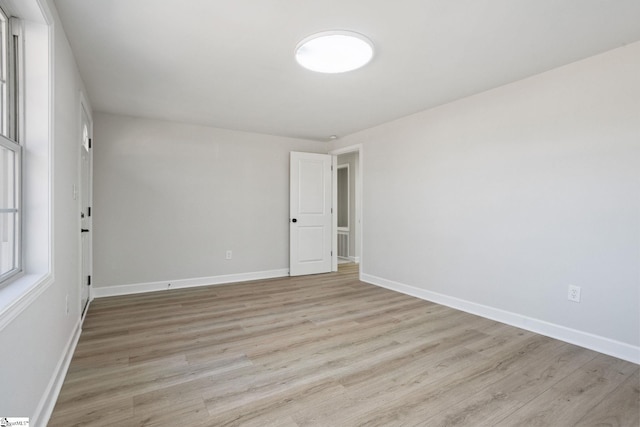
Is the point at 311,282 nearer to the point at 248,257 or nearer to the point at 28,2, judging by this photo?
the point at 248,257

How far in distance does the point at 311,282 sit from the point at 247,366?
2.54 m

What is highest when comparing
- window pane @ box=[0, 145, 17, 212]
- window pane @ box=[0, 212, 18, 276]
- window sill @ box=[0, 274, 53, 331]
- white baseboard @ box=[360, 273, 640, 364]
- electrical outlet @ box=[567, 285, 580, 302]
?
window pane @ box=[0, 145, 17, 212]

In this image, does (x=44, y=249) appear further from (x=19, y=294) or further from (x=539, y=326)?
(x=539, y=326)

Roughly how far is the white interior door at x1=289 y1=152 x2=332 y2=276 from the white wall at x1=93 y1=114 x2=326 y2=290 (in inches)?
6.2

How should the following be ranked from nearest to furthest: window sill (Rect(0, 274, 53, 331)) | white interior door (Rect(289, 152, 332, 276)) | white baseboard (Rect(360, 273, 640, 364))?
window sill (Rect(0, 274, 53, 331)) → white baseboard (Rect(360, 273, 640, 364)) → white interior door (Rect(289, 152, 332, 276))

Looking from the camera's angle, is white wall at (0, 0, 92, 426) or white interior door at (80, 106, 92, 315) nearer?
white wall at (0, 0, 92, 426)

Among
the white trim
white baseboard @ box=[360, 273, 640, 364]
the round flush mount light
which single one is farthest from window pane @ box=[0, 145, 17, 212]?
white baseboard @ box=[360, 273, 640, 364]

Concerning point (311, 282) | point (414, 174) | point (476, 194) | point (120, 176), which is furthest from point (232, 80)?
point (311, 282)

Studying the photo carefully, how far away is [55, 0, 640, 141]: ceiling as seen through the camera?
6.03ft

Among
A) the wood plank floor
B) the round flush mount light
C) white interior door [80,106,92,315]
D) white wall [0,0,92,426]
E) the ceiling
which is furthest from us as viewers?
white interior door [80,106,92,315]

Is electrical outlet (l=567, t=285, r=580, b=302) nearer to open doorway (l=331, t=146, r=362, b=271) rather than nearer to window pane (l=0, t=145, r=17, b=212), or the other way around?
window pane (l=0, t=145, r=17, b=212)

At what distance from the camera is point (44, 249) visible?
167 centimetres

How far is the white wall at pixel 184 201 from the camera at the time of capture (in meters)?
3.85

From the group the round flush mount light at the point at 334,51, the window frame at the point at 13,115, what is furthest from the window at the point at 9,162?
the round flush mount light at the point at 334,51
